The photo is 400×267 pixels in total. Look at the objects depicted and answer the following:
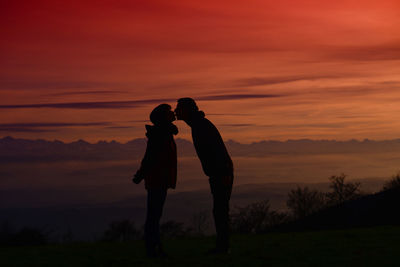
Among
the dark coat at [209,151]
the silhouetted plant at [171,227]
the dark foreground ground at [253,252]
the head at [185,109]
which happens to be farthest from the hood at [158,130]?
the silhouetted plant at [171,227]

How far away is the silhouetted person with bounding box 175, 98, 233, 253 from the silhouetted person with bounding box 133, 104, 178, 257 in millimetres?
410

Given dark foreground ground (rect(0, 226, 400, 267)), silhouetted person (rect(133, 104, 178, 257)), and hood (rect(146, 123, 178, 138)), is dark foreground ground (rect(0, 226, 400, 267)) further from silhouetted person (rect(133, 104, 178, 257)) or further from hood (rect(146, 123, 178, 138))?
hood (rect(146, 123, 178, 138))

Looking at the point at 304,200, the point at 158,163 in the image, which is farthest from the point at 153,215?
the point at 304,200

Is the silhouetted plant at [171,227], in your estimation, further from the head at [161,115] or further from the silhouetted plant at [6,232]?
the head at [161,115]

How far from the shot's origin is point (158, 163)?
984 cm

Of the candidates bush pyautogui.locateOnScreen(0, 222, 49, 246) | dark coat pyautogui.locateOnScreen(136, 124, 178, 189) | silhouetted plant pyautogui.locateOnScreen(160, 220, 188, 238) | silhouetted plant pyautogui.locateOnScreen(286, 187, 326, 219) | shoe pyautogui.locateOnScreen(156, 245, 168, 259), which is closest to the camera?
dark coat pyautogui.locateOnScreen(136, 124, 178, 189)

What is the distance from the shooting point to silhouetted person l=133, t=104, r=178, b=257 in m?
9.82

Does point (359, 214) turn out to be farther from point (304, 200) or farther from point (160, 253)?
point (304, 200)

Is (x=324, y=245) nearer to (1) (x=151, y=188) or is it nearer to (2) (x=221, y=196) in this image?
(2) (x=221, y=196)

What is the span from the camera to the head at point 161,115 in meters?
9.88

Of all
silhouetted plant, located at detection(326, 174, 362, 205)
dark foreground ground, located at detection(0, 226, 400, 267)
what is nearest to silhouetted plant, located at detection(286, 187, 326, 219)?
silhouetted plant, located at detection(326, 174, 362, 205)

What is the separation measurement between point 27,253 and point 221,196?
4.23m

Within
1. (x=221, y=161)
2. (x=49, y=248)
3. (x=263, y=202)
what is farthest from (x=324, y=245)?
(x=263, y=202)

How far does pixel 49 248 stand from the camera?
12.5 metres
